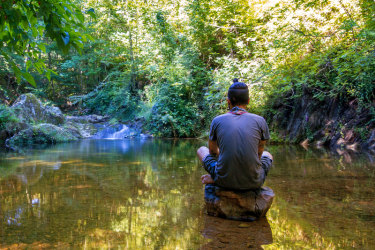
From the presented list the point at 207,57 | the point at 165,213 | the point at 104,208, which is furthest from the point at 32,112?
the point at 165,213

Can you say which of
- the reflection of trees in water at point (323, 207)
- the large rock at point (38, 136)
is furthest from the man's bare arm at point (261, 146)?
the large rock at point (38, 136)

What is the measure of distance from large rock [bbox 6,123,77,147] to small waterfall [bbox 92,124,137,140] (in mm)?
3748

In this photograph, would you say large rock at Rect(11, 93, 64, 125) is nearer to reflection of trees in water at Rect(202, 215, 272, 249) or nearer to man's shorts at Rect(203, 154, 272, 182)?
man's shorts at Rect(203, 154, 272, 182)

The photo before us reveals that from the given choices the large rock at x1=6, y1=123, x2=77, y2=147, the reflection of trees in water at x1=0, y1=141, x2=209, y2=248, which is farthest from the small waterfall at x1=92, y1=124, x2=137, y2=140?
the reflection of trees in water at x1=0, y1=141, x2=209, y2=248

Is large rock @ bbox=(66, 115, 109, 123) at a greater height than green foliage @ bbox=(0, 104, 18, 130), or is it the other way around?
green foliage @ bbox=(0, 104, 18, 130)

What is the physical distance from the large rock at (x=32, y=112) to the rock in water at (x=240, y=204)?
12634 millimetres

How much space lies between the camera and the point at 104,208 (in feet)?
A: 9.46

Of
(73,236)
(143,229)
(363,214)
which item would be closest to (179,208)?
(143,229)

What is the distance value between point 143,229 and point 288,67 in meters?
8.95

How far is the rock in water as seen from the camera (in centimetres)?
262

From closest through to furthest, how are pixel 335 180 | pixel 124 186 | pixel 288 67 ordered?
pixel 124 186
pixel 335 180
pixel 288 67

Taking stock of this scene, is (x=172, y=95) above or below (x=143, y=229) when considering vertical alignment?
above

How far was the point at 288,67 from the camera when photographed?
389 inches

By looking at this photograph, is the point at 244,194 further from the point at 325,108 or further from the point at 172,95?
the point at 172,95
